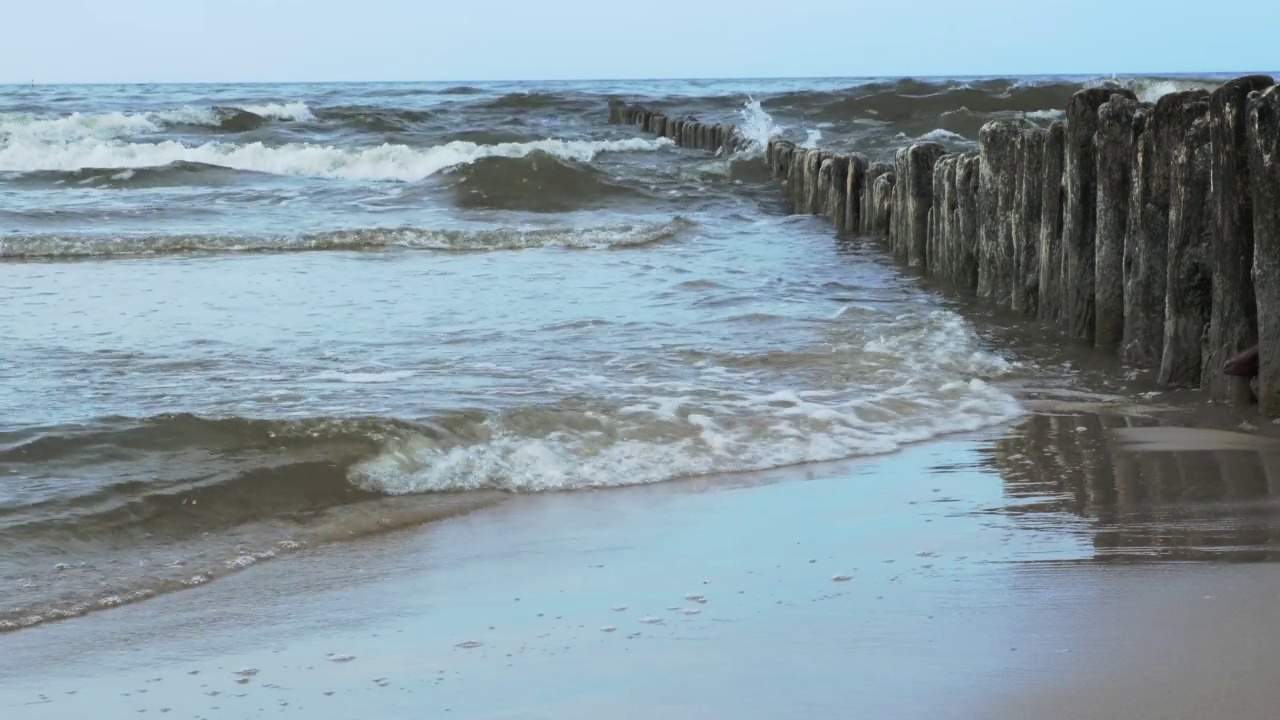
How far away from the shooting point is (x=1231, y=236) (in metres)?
5.64

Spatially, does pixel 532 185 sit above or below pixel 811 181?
below

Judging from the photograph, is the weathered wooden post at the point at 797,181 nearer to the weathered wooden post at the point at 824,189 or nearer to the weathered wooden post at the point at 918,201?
the weathered wooden post at the point at 824,189

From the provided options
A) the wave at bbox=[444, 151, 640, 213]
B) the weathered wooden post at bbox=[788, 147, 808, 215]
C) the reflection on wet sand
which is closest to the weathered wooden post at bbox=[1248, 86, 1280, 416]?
the reflection on wet sand

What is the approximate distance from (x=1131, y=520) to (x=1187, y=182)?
2.32m

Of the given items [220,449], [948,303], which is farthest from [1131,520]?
[948,303]

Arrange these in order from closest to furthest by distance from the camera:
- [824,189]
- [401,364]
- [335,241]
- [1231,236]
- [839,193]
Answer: [1231,236]
[401,364]
[335,241]
[839,193]
[824,189]

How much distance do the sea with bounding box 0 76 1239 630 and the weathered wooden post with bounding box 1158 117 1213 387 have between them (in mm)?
746

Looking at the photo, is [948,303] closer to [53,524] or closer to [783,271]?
[783,271]

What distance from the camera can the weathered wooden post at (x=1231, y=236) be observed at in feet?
18.0

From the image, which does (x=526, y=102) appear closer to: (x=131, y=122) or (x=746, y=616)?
(x=131, y=122)

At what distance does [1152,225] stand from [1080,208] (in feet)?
2.58

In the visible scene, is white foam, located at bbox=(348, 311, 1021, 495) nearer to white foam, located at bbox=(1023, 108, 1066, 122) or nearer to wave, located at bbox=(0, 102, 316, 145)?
wave, located at bbox=(0, 102, 316, 145)

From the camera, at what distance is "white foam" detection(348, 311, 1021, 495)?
522 centimetres

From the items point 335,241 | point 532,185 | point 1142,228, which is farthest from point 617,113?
point 1142,228
